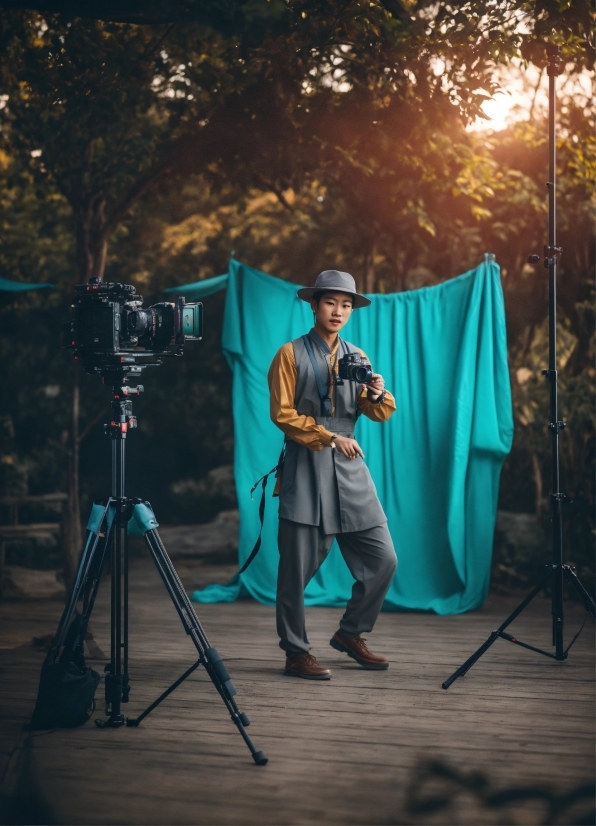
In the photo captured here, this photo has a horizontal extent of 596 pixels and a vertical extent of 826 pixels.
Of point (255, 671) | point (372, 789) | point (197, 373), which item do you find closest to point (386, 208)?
point (197, 373)

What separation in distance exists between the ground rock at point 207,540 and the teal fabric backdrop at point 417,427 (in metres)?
1.84

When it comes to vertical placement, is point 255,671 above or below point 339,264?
below

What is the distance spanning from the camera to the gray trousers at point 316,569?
11.8ft

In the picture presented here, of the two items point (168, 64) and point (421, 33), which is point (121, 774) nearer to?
point (421, 33)

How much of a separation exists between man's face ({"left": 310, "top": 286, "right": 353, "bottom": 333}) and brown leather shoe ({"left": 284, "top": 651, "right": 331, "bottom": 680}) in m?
1.23

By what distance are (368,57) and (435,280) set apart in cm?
220

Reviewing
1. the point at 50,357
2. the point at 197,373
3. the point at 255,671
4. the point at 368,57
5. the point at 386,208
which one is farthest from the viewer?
the point at 197,373

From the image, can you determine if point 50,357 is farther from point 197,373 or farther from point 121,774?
point 121,774

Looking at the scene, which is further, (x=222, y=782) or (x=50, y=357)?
(x=50, y=357)

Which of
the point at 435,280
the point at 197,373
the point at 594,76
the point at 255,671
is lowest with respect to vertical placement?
the point at 255,671

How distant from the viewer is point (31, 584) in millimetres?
6070

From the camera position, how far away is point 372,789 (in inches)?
95.3

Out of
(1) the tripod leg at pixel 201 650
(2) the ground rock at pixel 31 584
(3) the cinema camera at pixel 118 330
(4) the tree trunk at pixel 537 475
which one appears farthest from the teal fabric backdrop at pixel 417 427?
(1) the tripod leg at pixel 201 650

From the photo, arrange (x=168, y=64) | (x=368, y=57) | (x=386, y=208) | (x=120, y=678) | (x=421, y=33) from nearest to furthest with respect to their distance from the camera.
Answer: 1. (x=120, y=678)
2. (x=421, y=33)
3. (x=368, y=57)
4. (x=168, y=64)
5. (x=386, y=208)
